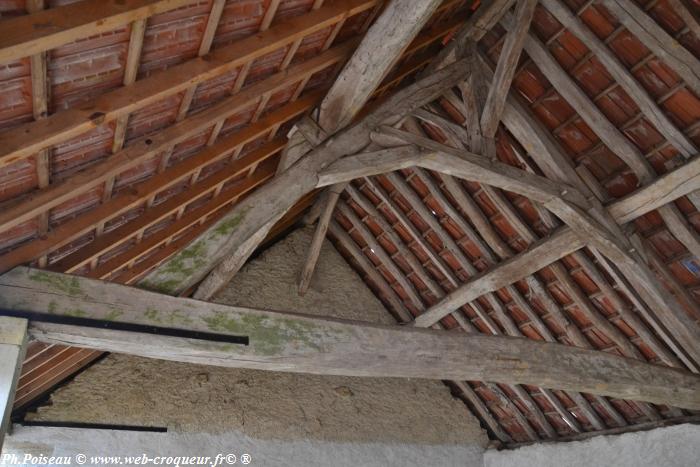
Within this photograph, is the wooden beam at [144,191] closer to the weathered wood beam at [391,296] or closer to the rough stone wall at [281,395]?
the rough stone wall at [281,395]

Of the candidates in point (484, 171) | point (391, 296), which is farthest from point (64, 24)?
point (391, 296)

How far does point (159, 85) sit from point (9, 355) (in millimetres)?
1276

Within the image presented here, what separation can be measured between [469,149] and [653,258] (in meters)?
1.45

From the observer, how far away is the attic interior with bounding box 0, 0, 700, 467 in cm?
247

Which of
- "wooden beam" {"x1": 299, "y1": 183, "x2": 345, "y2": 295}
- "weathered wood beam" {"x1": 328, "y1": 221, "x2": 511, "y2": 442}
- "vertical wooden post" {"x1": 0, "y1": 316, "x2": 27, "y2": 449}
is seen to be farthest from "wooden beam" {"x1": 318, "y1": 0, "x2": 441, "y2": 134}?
"weathered wood beam" {"x1": 328, "y1": 221, "x2": 511, "y2": 442}

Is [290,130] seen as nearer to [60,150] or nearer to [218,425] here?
[60,150]

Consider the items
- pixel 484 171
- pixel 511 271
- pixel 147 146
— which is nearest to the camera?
pixel 147 146

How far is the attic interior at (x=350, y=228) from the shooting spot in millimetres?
2473

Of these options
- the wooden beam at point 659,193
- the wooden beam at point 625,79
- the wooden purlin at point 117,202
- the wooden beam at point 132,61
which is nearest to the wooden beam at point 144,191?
the wooden purlin at point 117,202

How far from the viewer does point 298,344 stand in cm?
321

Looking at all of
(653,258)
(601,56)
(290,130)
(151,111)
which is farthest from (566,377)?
(151,111)

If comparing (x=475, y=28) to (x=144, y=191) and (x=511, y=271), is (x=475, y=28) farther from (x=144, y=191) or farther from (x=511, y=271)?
(x=144, y=191)

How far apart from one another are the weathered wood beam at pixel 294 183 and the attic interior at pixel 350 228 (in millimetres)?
15

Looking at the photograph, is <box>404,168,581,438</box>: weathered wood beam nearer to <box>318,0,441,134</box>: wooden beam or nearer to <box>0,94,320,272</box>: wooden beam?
<box>318,0,441,134</box>: wooden beam
